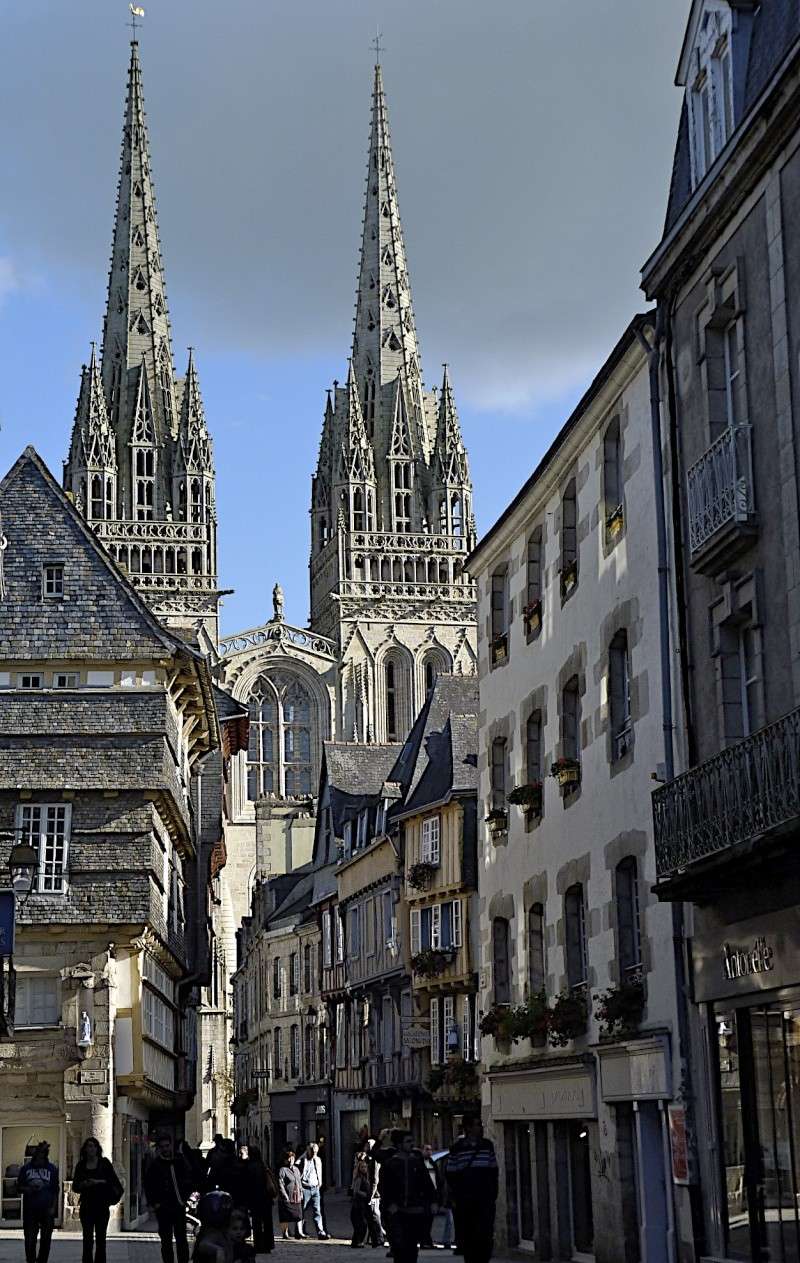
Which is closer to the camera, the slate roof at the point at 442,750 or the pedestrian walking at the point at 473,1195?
the pedestrian walking at the point at 473,1195

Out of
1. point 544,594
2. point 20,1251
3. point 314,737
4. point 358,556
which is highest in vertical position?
point 358,556

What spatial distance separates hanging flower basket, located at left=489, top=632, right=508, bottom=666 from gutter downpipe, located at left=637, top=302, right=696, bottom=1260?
867 cm

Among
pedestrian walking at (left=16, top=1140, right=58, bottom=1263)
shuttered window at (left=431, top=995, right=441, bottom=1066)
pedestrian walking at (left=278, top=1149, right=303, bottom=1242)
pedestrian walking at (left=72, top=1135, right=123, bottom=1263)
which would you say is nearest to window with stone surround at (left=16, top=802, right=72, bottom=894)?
pedestrian walking at (left=278, top=1149, right=303, bottom=1242)

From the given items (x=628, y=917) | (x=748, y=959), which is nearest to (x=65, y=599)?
(x=628, y=917)

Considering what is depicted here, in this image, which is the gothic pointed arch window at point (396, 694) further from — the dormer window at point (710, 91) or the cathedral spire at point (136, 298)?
the dormer window at point (710, 91)

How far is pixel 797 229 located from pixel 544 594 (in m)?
10.6

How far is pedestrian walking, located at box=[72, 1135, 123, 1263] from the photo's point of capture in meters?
20.4

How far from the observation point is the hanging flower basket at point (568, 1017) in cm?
2364

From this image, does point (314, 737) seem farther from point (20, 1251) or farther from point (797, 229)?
point (797, 229)

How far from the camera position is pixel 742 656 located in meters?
18.8

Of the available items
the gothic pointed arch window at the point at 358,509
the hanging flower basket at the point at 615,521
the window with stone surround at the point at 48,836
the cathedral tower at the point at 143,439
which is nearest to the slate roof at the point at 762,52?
the hanging flower basket at the point at 615,521

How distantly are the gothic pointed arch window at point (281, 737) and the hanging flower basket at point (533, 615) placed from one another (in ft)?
317

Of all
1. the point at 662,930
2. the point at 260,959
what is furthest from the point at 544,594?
the point at 260,959

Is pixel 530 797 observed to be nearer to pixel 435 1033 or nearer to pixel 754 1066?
pixel 754 1066
